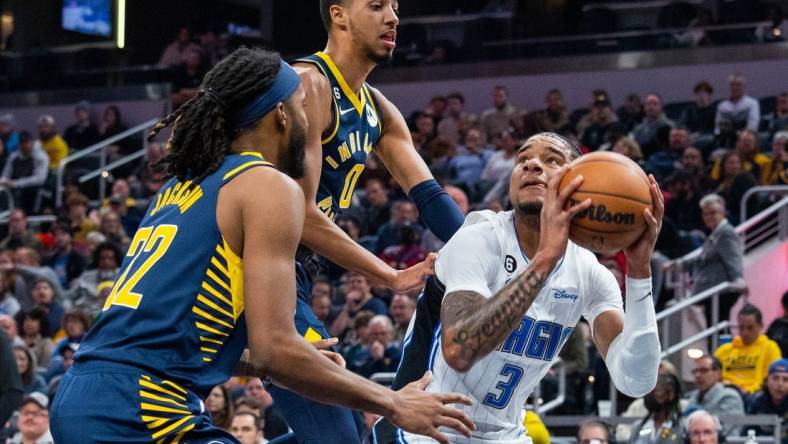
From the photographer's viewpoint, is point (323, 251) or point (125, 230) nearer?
point (323, 251)

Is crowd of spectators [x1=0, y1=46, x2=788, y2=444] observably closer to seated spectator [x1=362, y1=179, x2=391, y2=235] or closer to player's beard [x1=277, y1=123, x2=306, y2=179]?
seated spectator [x1=362, y1=179, x2=391, y2=235]

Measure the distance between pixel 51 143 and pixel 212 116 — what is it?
1629 cm

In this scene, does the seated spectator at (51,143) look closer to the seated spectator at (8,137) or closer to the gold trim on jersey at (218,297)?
the seated spectator at (8,137)

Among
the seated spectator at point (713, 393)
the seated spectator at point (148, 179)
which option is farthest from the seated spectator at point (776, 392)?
the seated spectator at point (148, 179)

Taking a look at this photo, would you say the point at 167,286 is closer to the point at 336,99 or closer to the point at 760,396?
the point at 336,99

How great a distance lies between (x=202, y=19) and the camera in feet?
88.5

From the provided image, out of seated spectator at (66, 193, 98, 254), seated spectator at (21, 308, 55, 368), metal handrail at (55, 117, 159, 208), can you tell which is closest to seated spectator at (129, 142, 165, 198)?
metal handrail at (55, 117, 159, 208)

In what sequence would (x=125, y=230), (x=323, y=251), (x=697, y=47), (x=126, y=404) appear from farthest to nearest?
(x=697, y=47)
(x=125, y=230)
(x=323, y=251)
(x=126, y=404)

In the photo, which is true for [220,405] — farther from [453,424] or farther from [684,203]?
[453,424]

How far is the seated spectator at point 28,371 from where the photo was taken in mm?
11695

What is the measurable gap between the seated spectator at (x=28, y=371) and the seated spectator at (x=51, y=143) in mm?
8048

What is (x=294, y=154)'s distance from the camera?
4141mm

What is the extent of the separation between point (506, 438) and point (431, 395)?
1234 millimetres

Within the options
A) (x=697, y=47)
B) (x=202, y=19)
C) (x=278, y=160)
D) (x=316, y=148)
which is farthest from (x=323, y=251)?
(x=202, y=19)
